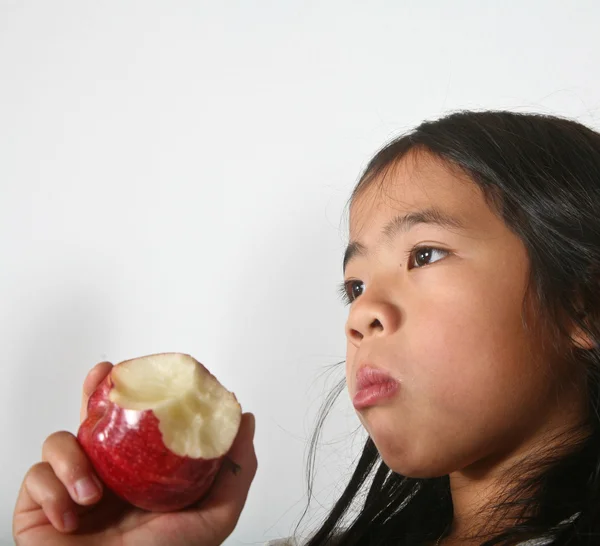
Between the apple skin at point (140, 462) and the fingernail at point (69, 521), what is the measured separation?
0.15ft

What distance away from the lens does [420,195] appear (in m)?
0.73

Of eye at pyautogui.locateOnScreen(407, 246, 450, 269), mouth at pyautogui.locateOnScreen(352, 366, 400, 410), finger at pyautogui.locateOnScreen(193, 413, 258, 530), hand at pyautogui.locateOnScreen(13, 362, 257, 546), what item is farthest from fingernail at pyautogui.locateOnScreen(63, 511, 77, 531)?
eye at pyautogui.locateOnScreen(407, 246, 450, 269)

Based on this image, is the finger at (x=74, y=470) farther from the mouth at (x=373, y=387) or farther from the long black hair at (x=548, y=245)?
the long black hair at (x=548, y=245)

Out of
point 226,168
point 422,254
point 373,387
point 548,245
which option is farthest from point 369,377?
point 226,168

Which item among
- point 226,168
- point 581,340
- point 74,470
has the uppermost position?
point 226,168

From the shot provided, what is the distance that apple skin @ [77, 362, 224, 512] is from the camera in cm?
57

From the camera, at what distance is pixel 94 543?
0.62 meters

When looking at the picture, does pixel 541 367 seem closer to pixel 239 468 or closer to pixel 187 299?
pixel 239 468

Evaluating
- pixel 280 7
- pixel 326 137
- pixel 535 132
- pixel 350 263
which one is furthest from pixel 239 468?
pixel 280 7

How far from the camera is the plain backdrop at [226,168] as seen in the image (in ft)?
3.62

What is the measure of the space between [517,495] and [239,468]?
292 millimetres

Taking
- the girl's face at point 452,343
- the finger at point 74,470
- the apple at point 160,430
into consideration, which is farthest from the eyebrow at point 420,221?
the finger at point 74,470

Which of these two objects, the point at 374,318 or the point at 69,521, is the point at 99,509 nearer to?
the point at 69,521

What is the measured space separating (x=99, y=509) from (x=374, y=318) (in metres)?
0.33
